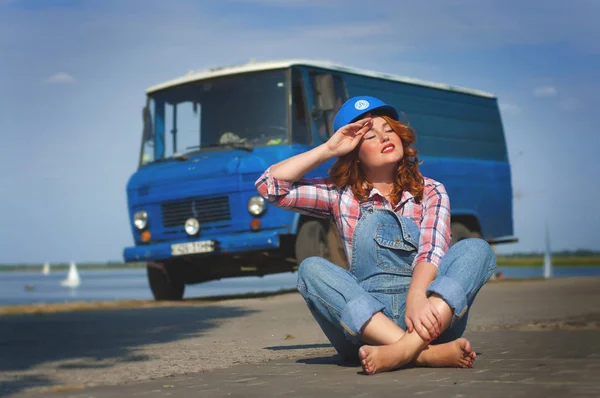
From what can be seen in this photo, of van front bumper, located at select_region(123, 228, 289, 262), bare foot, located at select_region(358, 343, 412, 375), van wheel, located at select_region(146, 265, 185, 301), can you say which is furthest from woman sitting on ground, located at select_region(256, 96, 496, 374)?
van wheel, located at select_region(146, 265, 185, 301)

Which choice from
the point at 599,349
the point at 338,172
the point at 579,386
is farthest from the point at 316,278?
the point at 599,349

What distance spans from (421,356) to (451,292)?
370mm

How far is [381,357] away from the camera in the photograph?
477cm

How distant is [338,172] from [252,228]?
885cm

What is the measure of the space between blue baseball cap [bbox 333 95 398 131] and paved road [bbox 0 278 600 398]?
1.22 metres

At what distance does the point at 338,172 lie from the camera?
5449mm

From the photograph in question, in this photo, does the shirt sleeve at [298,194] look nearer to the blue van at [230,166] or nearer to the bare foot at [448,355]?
the bare foot at [448,355]

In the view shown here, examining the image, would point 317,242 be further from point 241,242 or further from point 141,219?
point 141,219

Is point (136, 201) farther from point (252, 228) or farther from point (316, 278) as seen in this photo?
point (316, 278)

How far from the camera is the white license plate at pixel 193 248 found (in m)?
14.3

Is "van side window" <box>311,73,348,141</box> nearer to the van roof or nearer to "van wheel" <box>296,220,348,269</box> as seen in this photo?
the van roof

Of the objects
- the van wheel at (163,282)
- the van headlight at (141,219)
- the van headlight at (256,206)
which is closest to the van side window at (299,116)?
Result: the van headlight at (256,206)

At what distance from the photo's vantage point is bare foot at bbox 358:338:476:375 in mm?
4770

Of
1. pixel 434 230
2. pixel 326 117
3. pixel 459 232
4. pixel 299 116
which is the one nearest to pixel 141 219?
pixel 299 116
